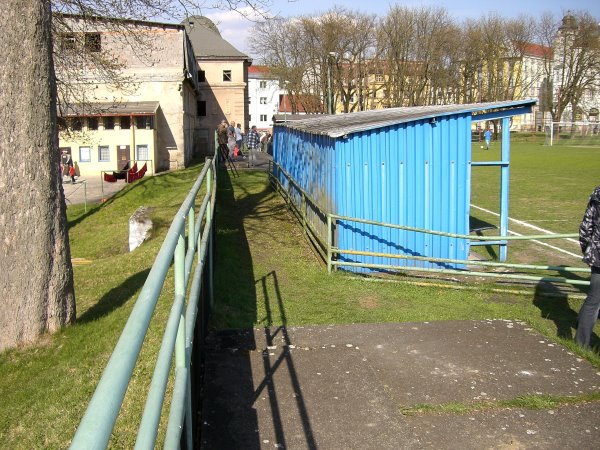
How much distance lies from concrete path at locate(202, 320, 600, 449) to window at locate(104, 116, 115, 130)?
27.9 metres

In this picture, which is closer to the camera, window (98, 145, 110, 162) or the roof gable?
window (98, 145, 110, 162)

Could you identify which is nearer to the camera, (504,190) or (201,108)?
(504,190)

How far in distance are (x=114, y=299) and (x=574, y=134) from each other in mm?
57814

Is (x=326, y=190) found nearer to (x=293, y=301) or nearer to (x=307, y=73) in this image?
(x=293, y=301)

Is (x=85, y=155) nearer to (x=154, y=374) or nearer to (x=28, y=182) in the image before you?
(x=28, y=182)

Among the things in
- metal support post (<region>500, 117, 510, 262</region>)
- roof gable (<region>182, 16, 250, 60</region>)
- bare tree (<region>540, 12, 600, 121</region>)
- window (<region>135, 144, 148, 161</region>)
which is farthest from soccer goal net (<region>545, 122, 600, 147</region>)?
metal support post (<region>500, 117, 510, 262</region>)

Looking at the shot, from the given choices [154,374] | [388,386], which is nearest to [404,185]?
[388,386]

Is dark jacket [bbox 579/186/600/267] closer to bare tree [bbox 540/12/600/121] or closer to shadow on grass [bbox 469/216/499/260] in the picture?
shadow on grass [bbox 469/216/499/260]

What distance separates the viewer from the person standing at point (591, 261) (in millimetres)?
5973

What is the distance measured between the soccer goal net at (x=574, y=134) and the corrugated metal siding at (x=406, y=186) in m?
50.2

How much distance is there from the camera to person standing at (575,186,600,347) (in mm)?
5973

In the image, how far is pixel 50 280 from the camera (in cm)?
703

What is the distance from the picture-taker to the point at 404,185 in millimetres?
10312

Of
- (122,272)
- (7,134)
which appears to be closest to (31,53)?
(7,134)
